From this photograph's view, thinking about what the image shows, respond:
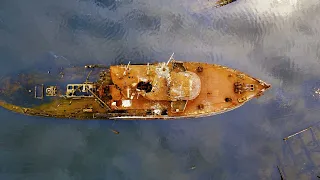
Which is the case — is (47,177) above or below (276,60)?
below

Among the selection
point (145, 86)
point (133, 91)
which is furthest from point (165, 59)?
point (133, 91)

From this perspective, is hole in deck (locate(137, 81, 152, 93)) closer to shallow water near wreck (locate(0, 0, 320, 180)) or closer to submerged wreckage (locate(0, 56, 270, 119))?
submerged wreckage (locate(0, 56, 270, 119))

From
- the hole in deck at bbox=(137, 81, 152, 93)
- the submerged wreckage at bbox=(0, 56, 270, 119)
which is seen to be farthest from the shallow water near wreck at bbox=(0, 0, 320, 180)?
the hole in deck at bbox=(137, 81, 152, 93)

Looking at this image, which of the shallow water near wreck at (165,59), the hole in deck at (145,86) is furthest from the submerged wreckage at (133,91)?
the shallow water near wreck at (165,59)

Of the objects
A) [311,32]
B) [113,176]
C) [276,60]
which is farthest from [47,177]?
[311,32]

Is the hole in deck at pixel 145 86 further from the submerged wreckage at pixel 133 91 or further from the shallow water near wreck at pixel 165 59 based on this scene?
the shallow water near wreck at pixel 165 59

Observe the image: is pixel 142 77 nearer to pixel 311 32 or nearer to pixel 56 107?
pixel 56 107
